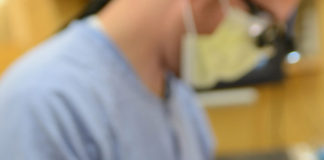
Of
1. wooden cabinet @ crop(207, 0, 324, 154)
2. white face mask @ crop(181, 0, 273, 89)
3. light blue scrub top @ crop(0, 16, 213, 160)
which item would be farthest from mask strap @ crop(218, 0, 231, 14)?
wooden cabinet @ crop(207, 0, 324, 154)

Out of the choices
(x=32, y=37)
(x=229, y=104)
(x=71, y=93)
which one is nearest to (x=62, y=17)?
(x=32, y=37)

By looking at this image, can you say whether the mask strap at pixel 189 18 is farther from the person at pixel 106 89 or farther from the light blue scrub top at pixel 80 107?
the light blue scrub top at pixel 80 107

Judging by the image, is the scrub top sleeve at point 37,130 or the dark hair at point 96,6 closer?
the scrub top sleeve at point 37,130

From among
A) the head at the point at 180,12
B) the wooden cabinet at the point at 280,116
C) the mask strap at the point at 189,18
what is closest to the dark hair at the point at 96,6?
the head at the point at 180,12

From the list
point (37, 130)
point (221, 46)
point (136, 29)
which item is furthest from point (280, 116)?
point (37, 130)

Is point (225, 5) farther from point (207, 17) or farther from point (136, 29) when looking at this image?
point (136, 29)

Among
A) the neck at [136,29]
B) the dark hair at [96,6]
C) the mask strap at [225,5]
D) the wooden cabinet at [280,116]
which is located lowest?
the wooden cabinet at [280,116]

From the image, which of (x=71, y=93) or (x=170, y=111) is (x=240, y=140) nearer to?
(x=170, y=111)

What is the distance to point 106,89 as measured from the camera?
507 millimetres

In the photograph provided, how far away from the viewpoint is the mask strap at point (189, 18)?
52cm

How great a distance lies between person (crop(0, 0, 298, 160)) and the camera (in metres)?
0.43

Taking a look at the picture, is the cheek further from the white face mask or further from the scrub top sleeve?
the scrub top sleeve

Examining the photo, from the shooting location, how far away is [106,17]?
0.54 meters

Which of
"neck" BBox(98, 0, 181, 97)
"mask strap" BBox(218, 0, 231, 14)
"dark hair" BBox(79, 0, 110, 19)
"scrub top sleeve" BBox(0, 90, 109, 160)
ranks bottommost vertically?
"scrub top sleeve" BBox(0, 90, 109, 160)
